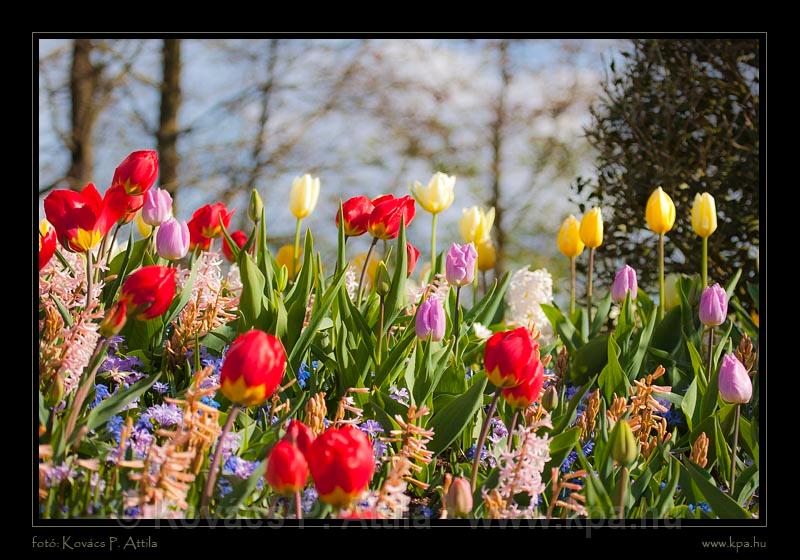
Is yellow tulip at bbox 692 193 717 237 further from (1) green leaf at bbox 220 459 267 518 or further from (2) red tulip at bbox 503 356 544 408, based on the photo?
(1) green leaf at bbox 220 459 267 518

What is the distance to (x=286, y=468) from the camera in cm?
135

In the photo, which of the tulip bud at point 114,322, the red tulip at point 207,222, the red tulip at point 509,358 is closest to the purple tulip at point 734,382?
the red tulip at point 509,358

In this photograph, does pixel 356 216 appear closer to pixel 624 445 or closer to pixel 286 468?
pixel 624 445

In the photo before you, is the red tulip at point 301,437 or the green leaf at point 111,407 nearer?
the red tulip at point 301,437

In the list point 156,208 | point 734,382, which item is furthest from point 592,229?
point 156,208

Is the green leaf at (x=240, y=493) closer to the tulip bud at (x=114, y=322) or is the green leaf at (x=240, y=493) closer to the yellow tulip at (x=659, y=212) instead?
the tulip bud at (x=114, y=322)

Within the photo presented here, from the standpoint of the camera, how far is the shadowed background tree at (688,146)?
4207 millimetres

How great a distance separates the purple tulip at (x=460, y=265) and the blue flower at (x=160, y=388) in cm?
81

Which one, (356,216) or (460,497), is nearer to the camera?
(460,497)

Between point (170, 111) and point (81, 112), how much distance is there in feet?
3.04

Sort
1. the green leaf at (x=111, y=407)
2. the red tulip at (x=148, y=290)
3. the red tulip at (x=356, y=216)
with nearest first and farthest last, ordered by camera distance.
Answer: the red tulip at (x=148, y=290) → the green leaf at (x=111, y=407) → the red tulip at (x=356, y=216)

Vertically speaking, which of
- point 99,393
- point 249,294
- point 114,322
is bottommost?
point 99,393
